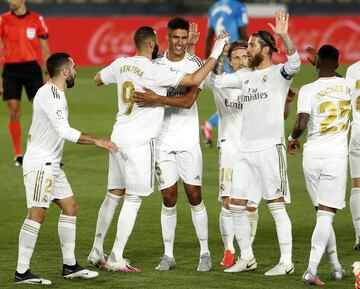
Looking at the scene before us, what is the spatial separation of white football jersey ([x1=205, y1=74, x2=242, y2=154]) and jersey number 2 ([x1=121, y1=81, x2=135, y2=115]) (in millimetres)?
1070

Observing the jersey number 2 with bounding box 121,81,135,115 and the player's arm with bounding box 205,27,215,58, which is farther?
the player's arm with bounding box 205,27,215,58

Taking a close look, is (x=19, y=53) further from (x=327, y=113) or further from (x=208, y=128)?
(x=327, y=113)

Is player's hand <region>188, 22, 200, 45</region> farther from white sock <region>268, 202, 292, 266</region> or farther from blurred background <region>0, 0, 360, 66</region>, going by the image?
blurred background <region>0, 0, 360, 66</region>

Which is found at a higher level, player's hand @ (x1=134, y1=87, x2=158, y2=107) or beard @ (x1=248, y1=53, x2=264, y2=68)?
beard @ (x1=248, y1=53, x2=264, y2=68)

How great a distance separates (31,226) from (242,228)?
198 cm

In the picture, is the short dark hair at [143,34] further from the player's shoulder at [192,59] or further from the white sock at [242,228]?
the white sock at [242,228]

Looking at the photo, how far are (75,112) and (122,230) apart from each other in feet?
47.4

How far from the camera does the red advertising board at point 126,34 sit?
32906 mm

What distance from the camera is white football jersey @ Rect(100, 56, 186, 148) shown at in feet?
32.8

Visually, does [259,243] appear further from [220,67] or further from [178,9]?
[178,9]

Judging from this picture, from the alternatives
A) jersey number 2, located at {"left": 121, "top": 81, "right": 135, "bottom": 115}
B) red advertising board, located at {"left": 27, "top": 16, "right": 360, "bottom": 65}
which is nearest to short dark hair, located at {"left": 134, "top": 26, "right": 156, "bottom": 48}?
jersey number 2, located at {"left": 121, "top": 81, "right": 135, "bottom": 115}

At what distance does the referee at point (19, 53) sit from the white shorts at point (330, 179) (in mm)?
8186

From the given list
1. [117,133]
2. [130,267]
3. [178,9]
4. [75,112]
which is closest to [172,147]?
[117,133]

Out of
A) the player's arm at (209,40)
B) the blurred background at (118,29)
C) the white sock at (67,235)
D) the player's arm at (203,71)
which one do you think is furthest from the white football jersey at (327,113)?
the blurred background at (118,29)
